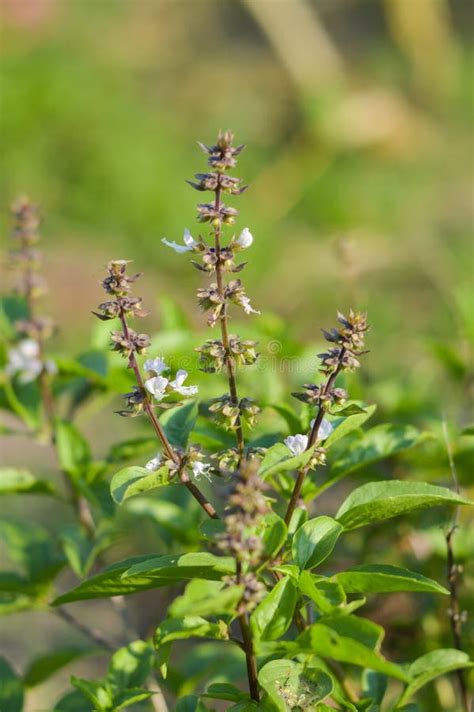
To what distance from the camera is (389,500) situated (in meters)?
1.21

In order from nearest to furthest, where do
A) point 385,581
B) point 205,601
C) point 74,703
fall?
point 205,601 → point 385,581 → point 74,703

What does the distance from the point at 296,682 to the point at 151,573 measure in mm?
248

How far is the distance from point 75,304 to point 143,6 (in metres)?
7.83

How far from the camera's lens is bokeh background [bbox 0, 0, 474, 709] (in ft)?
17.6

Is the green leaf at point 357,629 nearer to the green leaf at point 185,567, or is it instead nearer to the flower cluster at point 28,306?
the green leaf at point 185,567

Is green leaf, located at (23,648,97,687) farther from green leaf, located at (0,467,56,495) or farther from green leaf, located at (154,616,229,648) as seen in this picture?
green leaf, located at (154,616,229,648)

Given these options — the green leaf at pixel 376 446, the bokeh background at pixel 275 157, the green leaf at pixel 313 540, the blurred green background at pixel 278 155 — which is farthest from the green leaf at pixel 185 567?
the blurred green background at pixel 278 155

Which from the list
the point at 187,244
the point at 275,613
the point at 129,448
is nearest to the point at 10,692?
the point at 129,448

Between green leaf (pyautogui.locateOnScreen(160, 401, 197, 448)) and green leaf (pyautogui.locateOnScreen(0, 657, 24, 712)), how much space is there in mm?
615

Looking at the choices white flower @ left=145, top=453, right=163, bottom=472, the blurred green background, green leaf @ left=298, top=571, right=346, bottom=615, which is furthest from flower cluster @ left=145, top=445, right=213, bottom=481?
the blurred green background

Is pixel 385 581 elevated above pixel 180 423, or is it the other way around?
pixel 180 423

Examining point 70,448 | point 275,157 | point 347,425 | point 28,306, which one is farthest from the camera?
point 275,157

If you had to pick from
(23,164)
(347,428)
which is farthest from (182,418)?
(23,164)

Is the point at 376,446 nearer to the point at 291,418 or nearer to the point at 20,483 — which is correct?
the point at 291,418
